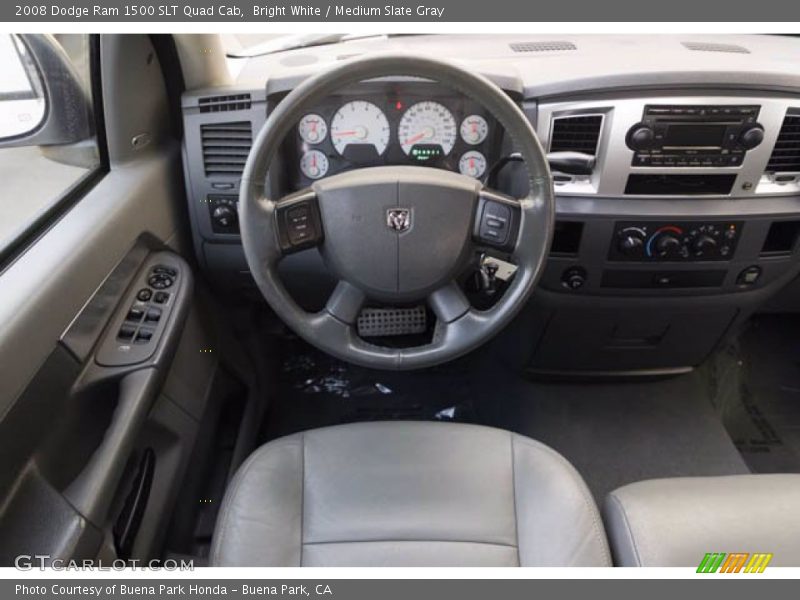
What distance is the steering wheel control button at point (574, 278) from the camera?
1571 mm

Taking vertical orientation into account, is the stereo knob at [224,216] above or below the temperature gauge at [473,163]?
below

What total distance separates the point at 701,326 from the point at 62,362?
5.59 ft

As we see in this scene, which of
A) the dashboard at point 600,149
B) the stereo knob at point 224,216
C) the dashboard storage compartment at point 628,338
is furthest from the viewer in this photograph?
the dashboard storage compartment at point 628,338

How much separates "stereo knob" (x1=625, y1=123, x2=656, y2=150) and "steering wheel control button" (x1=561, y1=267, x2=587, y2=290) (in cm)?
36

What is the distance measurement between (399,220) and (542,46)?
87 centimetres

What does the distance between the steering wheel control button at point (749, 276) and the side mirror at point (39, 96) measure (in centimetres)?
171

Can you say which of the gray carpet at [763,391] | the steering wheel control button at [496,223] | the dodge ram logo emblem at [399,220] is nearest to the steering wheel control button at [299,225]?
the dodge ram logo emblem at [399,220]

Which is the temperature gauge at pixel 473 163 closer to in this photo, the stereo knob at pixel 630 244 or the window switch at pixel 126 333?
the stereo knob at pixel 630 244

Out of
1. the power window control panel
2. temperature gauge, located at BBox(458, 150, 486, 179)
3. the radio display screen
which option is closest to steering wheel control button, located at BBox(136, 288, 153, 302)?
the power window control panel

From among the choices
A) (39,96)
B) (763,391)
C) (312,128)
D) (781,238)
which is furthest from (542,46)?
(763,391)

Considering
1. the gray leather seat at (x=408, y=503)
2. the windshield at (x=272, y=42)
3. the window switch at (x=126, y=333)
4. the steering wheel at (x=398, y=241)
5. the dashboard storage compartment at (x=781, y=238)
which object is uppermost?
the windshield at (x=272, y=42)

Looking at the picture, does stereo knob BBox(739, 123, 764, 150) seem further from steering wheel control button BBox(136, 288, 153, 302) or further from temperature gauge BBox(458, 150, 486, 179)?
steering wheel control button BBox(136, 288, 153, 302)

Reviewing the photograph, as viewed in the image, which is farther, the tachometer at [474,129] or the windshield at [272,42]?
the windshield at [272,42]

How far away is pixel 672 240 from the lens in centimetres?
147
